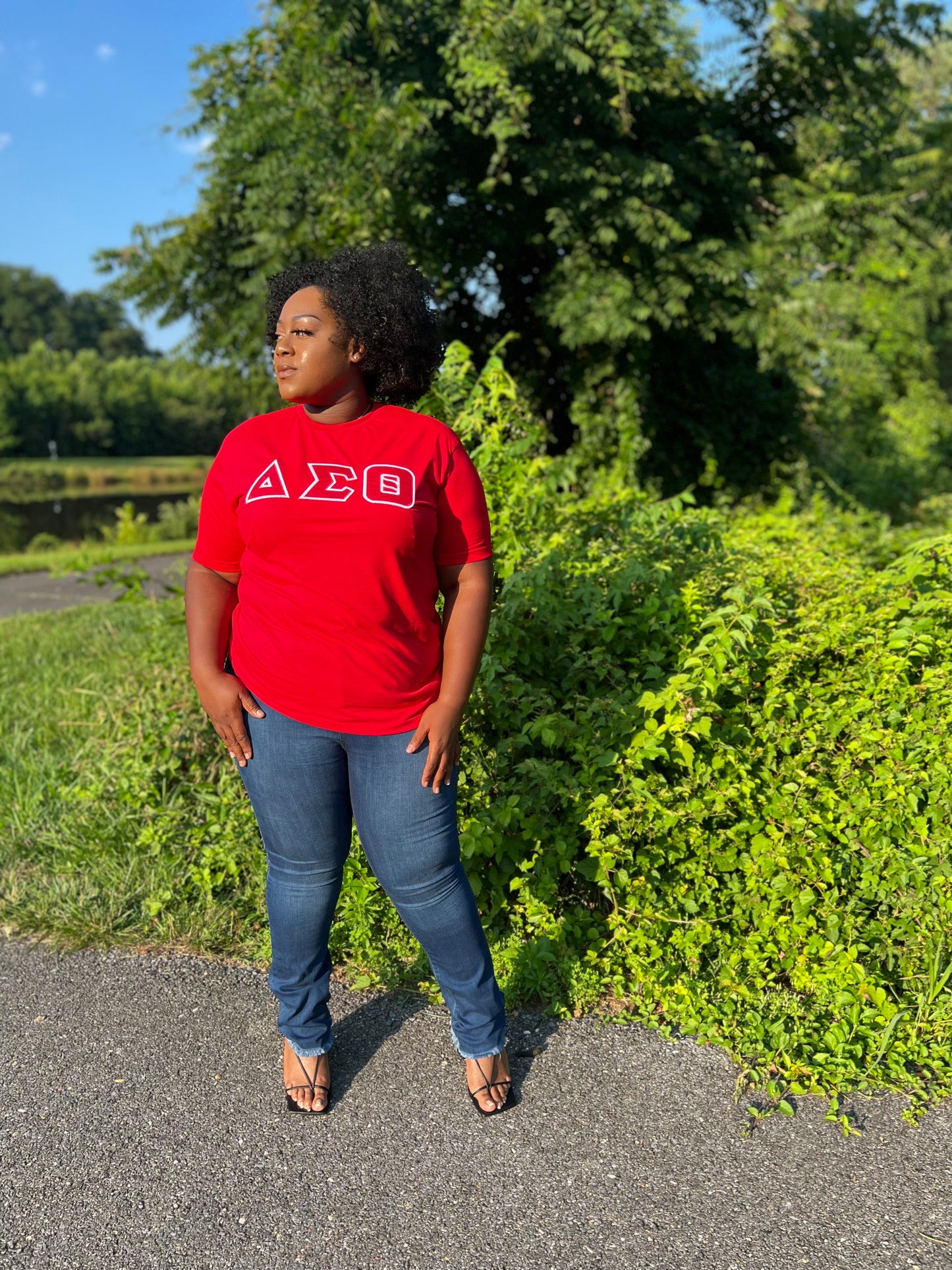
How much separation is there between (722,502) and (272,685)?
837 cm

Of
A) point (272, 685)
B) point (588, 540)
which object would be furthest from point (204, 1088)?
point (588, 540)

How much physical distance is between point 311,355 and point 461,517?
0.49 m

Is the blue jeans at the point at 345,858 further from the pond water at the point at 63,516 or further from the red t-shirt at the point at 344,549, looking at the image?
the pond water at the point at 63,516

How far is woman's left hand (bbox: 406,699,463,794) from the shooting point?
7.18ft

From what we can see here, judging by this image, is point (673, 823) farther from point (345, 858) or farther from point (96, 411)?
point (96, 411)

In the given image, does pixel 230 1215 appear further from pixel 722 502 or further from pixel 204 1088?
pixel 722 502

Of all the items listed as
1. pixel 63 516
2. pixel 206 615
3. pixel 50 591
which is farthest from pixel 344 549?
pixel 63 516

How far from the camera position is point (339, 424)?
2.25 meters

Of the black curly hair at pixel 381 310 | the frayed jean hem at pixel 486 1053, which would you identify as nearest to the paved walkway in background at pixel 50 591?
the black curly hair at pixel 381 310

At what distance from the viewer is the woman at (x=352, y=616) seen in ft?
6.95

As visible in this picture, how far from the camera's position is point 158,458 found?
89.6 m

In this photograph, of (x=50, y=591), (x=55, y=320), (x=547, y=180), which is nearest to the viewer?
(x=547, y=180)

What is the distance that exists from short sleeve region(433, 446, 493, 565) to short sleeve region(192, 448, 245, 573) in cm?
45

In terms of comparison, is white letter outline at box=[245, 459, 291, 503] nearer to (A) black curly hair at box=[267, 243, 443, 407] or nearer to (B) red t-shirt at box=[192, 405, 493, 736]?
(B) red t-shirt at box=[192, 405, 493, 736]
